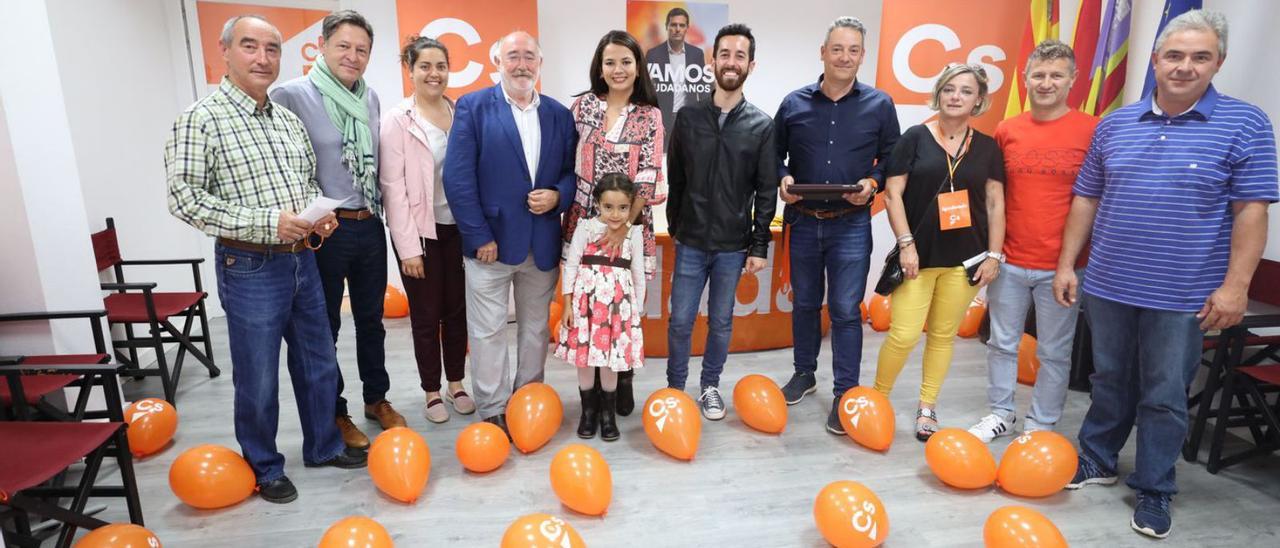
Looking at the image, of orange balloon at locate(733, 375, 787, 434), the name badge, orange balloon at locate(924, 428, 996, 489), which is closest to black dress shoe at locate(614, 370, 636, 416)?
orange balloon at locate(733, 375, 787, 434)

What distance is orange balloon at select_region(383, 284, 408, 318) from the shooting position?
4.81 metres

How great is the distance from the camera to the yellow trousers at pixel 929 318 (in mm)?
2785

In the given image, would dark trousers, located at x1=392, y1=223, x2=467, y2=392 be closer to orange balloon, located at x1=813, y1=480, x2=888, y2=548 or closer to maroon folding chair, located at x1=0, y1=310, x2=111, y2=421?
maroon folding chair, located at x1=0, y1=310, x2=111, y2=421

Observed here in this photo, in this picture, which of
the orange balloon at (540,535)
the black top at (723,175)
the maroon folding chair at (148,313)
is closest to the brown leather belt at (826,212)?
the black top at (723,175)

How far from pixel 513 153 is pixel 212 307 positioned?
3470mm

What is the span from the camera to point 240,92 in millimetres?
2104

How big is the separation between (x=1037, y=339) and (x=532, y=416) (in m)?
2.13

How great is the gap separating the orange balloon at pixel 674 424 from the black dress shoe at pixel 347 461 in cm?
116

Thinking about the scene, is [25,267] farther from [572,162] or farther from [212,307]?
[212,307]

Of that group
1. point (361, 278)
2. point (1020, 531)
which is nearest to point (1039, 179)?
point (1020, 531)

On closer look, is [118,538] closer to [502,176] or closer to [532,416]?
[532,416]

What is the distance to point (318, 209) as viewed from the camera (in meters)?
2.08

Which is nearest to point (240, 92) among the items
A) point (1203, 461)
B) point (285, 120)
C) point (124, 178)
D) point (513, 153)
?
point (285, 120)

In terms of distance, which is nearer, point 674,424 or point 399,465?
point 399,465
